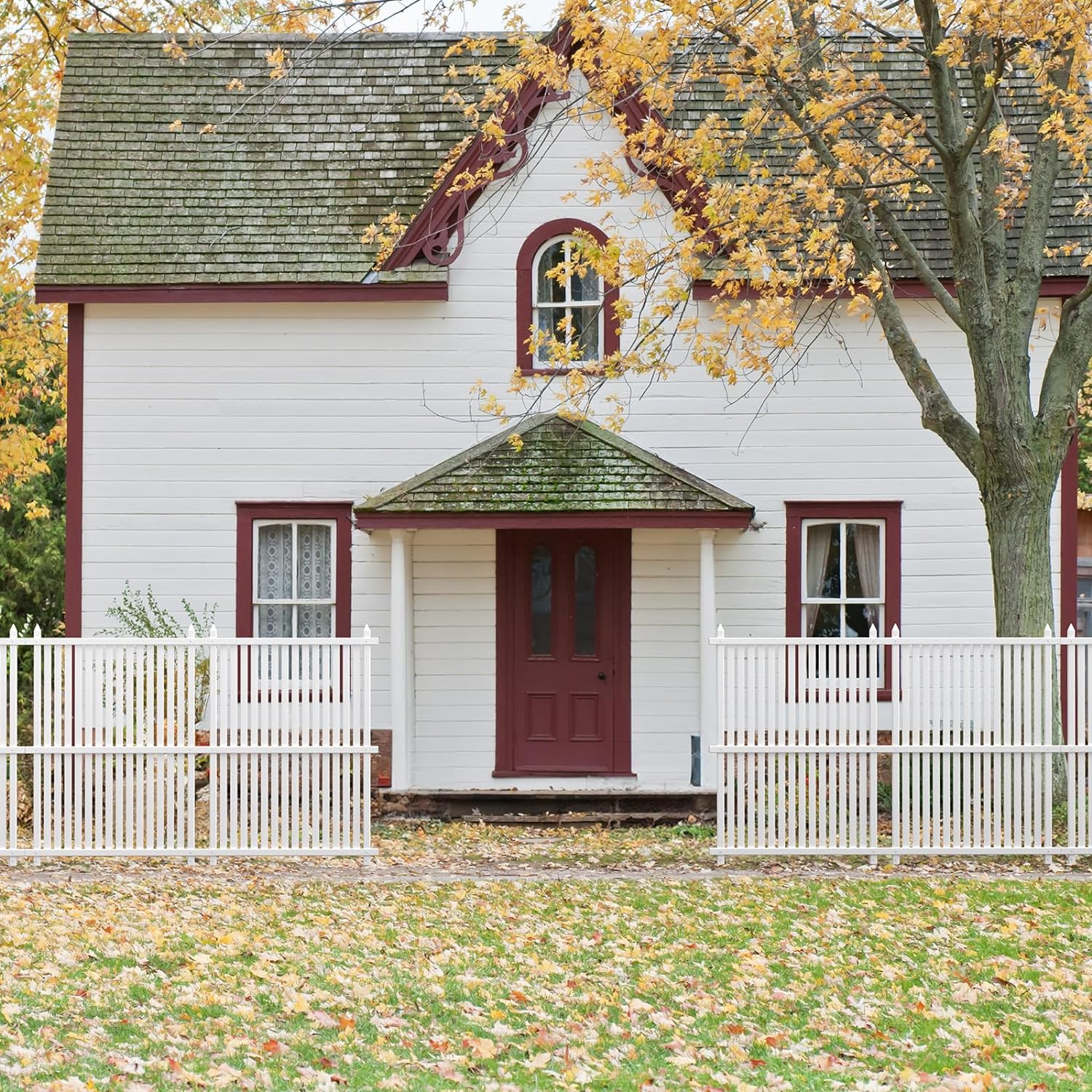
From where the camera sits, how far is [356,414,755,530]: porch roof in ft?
47.8

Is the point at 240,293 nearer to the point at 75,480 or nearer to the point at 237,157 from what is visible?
the point at 237,157

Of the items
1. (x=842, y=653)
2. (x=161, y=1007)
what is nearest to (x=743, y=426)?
(x=842, y=653)

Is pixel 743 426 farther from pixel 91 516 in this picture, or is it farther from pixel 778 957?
pixel 778 957

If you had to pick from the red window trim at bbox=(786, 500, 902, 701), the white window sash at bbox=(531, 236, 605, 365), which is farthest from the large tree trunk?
the white window sash at bbox=(531, 236, 605, 365)

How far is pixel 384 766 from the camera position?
51.2 ft

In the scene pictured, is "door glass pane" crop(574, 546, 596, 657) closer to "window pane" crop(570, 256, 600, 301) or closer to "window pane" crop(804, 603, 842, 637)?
"window pane" crop(804, 603, 842, 637)

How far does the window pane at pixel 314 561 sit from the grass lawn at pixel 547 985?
5267 millimetres

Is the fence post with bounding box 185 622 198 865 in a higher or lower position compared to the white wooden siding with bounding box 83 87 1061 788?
lower

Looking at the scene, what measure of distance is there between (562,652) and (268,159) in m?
6.46

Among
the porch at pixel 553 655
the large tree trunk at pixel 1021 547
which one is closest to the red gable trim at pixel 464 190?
the porch at pixel 553 655

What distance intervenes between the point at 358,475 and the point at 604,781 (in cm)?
421

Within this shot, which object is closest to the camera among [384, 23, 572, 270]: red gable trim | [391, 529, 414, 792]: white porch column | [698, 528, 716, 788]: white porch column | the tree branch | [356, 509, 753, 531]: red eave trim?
the tree branch

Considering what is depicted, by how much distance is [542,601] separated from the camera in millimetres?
15867

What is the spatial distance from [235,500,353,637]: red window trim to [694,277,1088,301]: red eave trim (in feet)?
14.7
